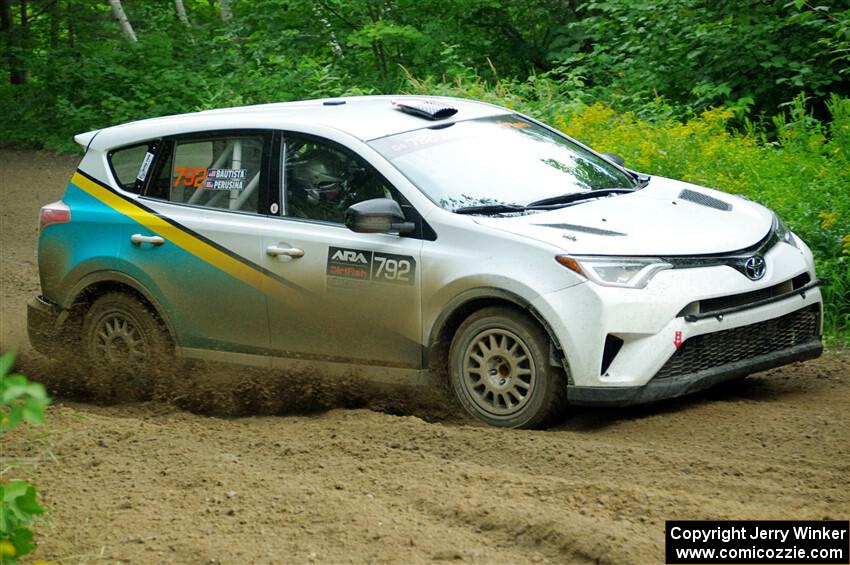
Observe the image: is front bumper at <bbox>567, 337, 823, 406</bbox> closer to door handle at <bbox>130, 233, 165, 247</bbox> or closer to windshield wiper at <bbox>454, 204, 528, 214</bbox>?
windshield wiper at <bbox>454, 204, 528, 214</bbox>

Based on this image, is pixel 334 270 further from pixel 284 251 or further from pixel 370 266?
pixel 284 251

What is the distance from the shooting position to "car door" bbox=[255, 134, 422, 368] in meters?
6.56

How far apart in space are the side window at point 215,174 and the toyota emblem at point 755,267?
275 cm

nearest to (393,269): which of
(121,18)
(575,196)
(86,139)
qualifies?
(575,196)

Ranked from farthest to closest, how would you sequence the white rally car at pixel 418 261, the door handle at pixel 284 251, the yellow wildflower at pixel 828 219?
the yellow wildflower at pixel 828 219 → the door handle at pixel 284 251 → the white rally car at pixel 418 261

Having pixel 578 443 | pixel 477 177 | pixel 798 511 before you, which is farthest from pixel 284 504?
pixel 477 177

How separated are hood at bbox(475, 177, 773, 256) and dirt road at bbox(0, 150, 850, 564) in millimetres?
897

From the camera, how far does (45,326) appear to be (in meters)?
7.96

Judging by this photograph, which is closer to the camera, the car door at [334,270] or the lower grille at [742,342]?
the lower grille at [742,342]

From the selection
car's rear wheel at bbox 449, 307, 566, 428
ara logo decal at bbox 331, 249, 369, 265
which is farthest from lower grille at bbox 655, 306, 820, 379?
ara logo decal at bbox 331, 249, 369, 265

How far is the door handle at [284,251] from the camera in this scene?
22.5ft

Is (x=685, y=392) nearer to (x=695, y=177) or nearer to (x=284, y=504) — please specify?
(x=284, y=504)

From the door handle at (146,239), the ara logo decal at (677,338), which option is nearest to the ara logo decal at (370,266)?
the door handle at (146,239)

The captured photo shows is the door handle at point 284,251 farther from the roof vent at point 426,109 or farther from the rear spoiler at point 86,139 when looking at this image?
the rear spoiler at point 86,139
